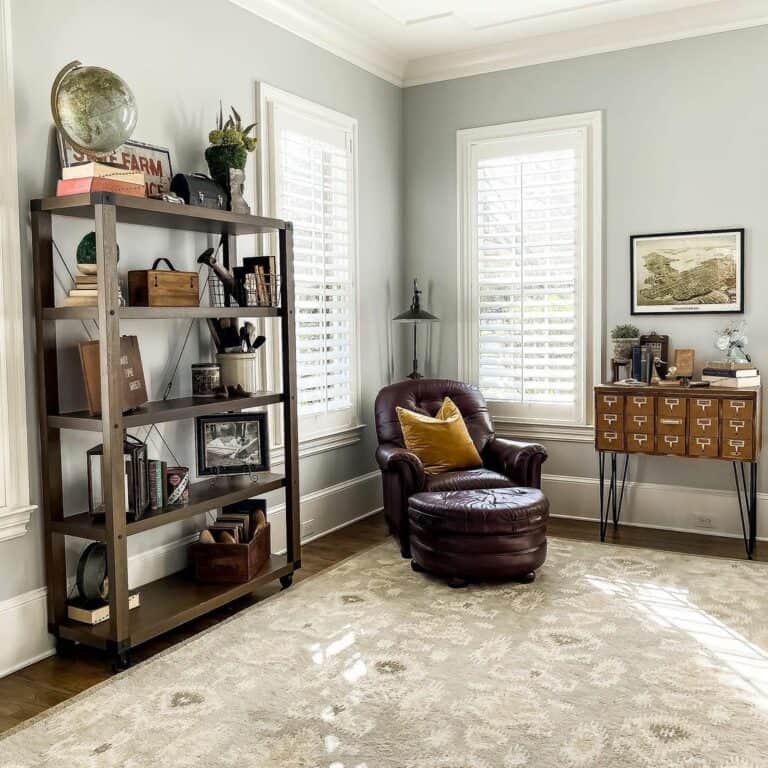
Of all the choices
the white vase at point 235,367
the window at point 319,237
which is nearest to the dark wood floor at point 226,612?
the window at point 319,237

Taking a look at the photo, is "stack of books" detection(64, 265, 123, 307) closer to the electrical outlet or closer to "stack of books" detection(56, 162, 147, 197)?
"stack of books" detection(56, 162, 147, 197)

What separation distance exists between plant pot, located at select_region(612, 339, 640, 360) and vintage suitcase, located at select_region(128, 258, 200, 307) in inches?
105

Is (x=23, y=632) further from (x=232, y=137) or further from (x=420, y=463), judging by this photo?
(x=232, y=137)

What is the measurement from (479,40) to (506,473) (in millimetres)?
2777

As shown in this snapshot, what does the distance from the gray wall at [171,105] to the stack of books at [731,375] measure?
6.91 feet

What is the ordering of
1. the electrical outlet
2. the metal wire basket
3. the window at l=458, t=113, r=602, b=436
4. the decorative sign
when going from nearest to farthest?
the decorative sign
the metal wire basket
the electrical outlet
the window at l=458, t=113, r=602, b=436

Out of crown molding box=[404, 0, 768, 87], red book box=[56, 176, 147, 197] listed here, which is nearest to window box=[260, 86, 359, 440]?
crown molding box=[404, 0, 768, 87]

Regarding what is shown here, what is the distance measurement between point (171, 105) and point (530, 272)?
2.53 metres

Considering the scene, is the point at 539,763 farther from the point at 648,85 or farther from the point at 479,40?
the point at 479,40

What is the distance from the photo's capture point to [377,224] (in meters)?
5.43

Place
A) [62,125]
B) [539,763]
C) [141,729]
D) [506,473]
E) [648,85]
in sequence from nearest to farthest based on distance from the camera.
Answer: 1. [539,763]
2. [141,729]
3. [62,125]
4. [506,473]
5. [648,85]

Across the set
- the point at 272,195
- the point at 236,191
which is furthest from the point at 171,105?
the point at 272,195

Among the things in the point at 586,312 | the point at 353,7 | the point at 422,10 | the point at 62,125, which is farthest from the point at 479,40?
the point at 62,125

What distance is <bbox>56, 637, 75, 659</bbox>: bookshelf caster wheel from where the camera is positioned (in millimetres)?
3206
